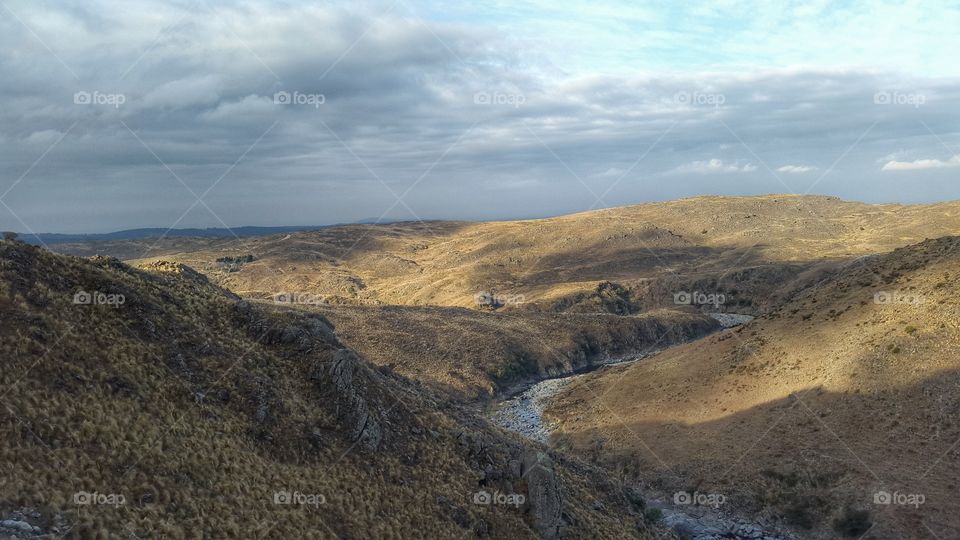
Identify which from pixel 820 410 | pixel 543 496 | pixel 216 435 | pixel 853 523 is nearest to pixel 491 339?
pixel 820 410

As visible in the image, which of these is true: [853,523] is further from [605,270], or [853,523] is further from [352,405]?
[605,270]

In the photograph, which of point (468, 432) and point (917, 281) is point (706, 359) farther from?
point (468, 432)

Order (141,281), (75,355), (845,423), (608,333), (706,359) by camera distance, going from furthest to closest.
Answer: (608,333)
(706,359)
(845,423)
(141,281)
(75,355)

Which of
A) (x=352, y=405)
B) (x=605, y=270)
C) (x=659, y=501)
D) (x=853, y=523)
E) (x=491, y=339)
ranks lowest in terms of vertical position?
(x=659, y=501)

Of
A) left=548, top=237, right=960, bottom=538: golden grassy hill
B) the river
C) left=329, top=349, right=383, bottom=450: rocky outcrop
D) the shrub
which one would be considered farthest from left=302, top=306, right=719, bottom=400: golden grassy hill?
the shrub

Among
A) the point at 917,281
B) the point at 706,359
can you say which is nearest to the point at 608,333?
the point at 706,359

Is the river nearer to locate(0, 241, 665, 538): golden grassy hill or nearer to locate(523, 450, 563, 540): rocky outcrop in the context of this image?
locate(0, 241, 665, 538): golden grassy hill

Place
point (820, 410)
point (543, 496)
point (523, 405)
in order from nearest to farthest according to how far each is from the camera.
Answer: point (543, 496)
point (820, 410)
point (523, 405)
